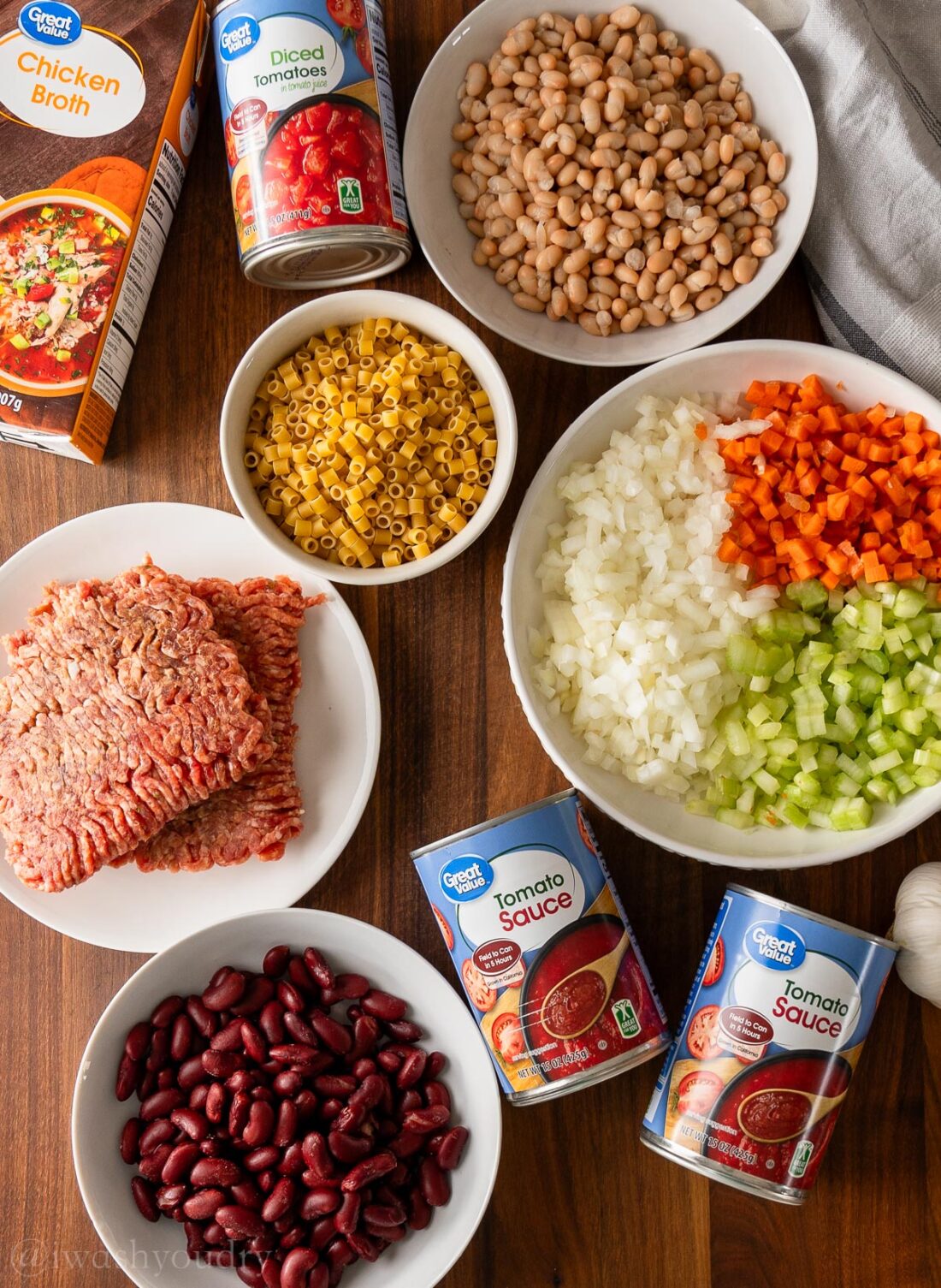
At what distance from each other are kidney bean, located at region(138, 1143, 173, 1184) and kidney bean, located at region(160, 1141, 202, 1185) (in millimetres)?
18

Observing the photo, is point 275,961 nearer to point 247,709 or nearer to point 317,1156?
point 317,1156

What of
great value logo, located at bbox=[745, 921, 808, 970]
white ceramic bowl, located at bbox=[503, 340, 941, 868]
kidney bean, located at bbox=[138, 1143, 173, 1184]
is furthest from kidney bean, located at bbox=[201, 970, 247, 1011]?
great value logo, located at bbox=[745, 921, 808, 970]

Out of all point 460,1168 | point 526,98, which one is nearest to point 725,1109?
point 460,1168

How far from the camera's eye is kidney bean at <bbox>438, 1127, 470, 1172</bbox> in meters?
1.53

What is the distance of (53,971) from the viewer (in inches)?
68.5

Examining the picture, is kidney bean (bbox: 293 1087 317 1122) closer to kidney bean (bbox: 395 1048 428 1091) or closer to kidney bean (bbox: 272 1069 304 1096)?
kidney bean (bbox: 272 1069 304 1096)

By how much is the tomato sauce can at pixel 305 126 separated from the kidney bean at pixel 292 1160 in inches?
53.8

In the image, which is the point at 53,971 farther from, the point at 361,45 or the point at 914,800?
the point at 361,45

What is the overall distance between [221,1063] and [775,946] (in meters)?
0.86

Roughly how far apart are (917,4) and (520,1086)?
1828mm

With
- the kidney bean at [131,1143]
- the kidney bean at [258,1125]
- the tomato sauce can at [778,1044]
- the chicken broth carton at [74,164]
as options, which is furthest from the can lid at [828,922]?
the chicken broth carton at [74,164]

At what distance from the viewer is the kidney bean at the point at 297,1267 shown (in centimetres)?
146

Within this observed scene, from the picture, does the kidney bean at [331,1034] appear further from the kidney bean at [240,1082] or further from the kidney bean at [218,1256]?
the kidney bean at [218,1256]

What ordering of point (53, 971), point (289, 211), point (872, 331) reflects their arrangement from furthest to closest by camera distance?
1. point (53, 971)
2. point (872, 331)
3. point (289, 211)
